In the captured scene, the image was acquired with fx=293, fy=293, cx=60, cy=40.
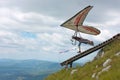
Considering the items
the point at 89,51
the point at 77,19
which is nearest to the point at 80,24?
the point at 77,19

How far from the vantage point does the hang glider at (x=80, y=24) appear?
37.5 meters

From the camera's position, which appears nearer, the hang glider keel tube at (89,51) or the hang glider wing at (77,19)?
the hang glider wing at (77,19)

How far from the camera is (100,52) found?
44312 mm

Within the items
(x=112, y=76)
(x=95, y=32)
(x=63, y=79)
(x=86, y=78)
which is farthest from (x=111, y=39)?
(x=112, y=76)

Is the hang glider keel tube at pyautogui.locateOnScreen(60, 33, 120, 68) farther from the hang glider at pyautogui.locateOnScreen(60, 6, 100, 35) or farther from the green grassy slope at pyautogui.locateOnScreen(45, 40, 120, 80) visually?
the hang glider at pyautogui.locateOnScreen(60, 6, 100, 35)

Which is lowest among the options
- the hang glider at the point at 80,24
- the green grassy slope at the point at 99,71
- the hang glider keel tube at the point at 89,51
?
the green grassy slope at the point at 99,71

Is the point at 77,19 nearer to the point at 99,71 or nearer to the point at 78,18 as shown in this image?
the point at 78,18

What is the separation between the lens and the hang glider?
3753cm

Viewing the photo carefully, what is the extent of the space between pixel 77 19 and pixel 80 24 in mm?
952

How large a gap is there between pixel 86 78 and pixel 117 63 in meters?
3.66

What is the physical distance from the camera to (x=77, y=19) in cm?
3756

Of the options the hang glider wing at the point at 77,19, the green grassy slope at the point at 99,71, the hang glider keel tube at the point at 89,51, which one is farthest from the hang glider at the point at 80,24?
the hang glider keel tube at the point at 89,51

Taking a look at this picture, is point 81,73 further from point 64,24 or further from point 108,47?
point 108,47

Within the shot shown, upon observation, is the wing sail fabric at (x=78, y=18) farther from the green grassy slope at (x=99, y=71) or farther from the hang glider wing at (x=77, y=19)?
the green grassy slope at (x=99, y=71)
